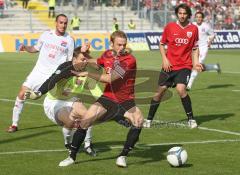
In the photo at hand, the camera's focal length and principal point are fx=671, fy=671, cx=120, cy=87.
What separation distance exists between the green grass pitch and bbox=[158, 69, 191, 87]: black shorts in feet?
1.27

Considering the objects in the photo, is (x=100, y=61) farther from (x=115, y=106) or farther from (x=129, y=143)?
(x=129, y=143)

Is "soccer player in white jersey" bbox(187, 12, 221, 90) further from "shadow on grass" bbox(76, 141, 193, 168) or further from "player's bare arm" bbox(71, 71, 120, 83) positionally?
"player's bare arm" bbox(71, 71, 120, 83)

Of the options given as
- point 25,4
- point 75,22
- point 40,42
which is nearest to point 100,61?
point 40,42

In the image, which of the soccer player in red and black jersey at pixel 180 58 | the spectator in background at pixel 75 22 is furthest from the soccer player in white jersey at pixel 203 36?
the spectator in background at pixel 75 22

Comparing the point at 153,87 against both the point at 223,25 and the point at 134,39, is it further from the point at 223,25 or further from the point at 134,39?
the point at 223,25

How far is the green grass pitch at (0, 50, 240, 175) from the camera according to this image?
10.1m

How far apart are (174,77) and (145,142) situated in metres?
2.35

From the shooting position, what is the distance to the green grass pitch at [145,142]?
10.1 meters

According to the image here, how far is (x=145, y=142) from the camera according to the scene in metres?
12.5

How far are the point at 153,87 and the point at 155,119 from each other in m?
0.94

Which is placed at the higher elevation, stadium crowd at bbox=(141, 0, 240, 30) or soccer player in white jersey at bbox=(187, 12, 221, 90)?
soccer player in white jersey at bbox=(187, 12, 221, 90)

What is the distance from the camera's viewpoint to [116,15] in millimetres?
55031

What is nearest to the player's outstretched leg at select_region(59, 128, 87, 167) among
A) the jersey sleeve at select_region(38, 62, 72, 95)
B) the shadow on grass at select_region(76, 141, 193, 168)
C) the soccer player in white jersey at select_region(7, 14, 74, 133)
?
the shadow on grass at select_region(76, 141, 193, 168)

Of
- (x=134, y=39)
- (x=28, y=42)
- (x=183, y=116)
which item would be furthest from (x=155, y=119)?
(x=134, y=39)
